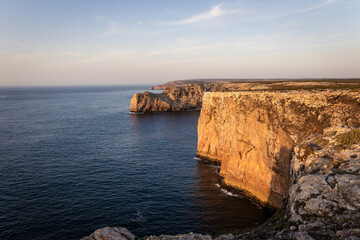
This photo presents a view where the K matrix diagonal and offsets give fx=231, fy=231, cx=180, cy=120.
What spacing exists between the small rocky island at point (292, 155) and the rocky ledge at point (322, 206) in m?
0.04

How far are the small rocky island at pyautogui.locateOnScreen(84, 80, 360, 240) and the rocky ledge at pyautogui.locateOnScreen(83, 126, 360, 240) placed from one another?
0.14ft

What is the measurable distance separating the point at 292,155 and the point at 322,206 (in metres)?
10.4

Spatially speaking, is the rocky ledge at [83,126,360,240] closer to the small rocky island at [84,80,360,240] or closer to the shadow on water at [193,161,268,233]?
the small rocky island at [84,80,360,240]

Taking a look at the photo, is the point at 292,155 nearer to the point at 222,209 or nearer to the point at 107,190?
the point at 222,209

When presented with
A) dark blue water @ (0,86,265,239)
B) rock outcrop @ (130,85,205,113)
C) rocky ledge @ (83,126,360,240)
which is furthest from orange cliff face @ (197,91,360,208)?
rock outcrop @ (130,85,205,113)

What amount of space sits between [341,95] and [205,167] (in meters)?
29.4

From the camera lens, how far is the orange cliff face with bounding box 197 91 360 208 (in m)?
27.6

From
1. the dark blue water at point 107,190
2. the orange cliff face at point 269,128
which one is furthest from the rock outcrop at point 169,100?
the orange cliff face at point 269,128

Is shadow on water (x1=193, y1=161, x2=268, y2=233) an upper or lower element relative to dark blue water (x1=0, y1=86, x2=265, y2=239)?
lower

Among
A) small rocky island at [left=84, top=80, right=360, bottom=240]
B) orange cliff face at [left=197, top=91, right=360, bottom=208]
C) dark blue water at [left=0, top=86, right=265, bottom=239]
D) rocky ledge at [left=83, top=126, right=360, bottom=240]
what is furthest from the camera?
dark blue water at [left=0, top=86, right=265, bottom=239]

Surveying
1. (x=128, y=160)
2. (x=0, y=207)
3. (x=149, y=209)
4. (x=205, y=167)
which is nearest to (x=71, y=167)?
(x=128, y=160)

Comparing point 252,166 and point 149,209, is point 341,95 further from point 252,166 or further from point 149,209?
point 149,209

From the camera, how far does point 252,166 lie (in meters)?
36.5

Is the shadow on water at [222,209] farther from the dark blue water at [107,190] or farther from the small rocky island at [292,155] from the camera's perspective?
the small rocky island at [292,155]
